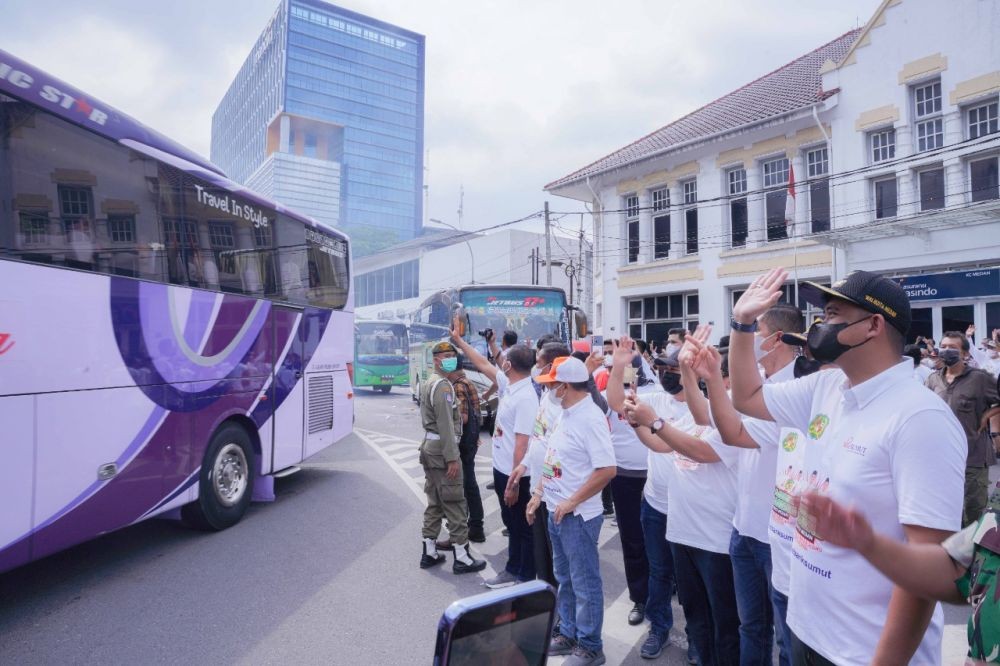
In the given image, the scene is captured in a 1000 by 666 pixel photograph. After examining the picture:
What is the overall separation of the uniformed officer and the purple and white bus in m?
2.48

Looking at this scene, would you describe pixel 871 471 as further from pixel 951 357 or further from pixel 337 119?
pixel 337 119

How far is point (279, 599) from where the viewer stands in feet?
15.5

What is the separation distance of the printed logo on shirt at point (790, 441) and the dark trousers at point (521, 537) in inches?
103

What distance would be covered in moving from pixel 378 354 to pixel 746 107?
675 inches

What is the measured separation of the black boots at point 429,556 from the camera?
5426 millimetres

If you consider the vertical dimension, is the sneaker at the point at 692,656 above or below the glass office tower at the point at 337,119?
below

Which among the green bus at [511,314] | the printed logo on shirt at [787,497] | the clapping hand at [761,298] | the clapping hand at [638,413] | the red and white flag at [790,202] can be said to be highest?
the red and white flag at [790,202]

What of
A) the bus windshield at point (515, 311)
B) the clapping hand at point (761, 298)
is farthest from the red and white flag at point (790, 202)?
the clapping hand at point (761, 298)

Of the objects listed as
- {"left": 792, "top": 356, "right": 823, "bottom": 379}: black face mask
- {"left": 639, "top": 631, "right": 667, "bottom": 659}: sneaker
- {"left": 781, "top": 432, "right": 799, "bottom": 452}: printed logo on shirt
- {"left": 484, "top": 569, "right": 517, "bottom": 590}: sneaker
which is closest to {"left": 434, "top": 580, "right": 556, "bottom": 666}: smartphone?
{"left": 781, "top": 432, "right": 799, "bottom": 452}: printed logo on shirt

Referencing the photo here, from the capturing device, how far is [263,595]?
15.8 ft

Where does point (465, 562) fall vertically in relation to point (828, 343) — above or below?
below

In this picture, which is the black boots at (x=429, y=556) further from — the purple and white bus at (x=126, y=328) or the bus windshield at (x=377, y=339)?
the bus windshield at (x=377, y=339)

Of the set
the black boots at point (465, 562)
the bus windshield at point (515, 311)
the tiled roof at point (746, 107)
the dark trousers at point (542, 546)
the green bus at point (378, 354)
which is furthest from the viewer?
the green bus at point (378, 354)

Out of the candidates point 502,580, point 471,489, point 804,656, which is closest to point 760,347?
point 804,656
